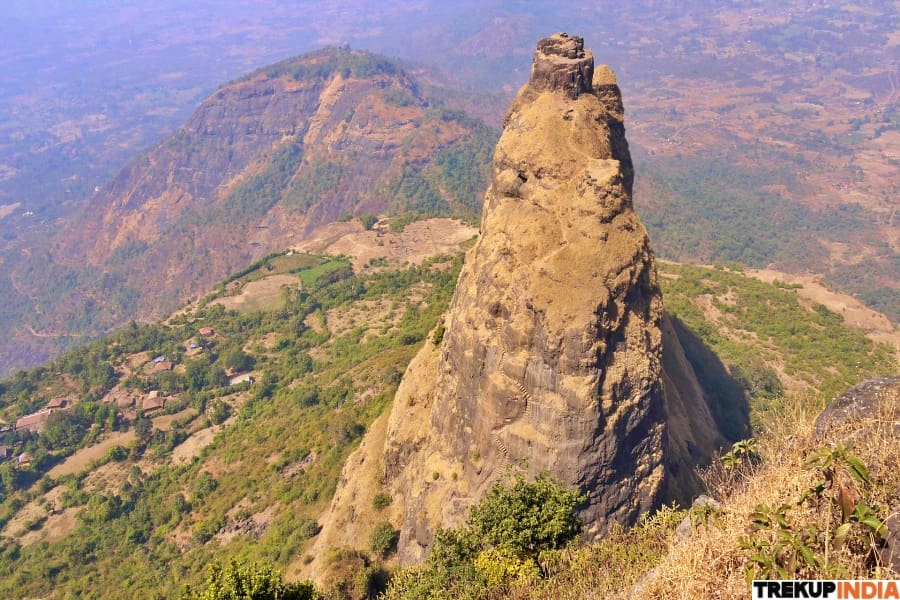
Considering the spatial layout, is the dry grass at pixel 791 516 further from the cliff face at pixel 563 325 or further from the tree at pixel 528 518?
the cliff face at pixel 563 325

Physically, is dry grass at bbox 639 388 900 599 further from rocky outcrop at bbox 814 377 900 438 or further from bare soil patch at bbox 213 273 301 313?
bare soil patch at bbox 213 273 301 313

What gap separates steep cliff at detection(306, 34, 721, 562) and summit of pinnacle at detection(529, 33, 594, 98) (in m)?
0.08

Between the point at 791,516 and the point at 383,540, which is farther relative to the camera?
the point at 383,540

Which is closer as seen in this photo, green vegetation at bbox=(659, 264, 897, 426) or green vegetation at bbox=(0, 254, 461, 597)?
green vegetation at bbox=(659, 264, 897, 426)

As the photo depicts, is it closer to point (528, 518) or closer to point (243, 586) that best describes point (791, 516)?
point (528, 518)

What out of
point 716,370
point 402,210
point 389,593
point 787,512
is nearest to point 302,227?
point 402,210

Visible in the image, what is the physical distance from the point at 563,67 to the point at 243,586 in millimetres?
26322

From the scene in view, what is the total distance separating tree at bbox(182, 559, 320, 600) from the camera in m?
16.0

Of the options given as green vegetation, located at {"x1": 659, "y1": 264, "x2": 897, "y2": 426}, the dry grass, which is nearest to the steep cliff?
the dry grass

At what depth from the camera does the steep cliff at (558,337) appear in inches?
856

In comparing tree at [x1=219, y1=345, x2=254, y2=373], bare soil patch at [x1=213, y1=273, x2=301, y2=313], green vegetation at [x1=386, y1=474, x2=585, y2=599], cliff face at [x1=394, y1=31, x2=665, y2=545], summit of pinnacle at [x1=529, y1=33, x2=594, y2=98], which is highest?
summit of pinnacle at [x1=529, y1=33, x2=594, y2=98]

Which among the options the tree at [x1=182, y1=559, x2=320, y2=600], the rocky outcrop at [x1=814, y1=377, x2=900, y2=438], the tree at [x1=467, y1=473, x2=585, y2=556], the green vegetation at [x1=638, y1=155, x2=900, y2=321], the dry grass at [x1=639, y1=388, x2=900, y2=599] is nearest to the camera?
the dry grass at [x1=639, y1=388, x2=900, y2=599]

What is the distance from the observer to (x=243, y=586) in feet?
53.4

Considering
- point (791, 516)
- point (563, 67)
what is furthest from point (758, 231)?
point (791, 516)
